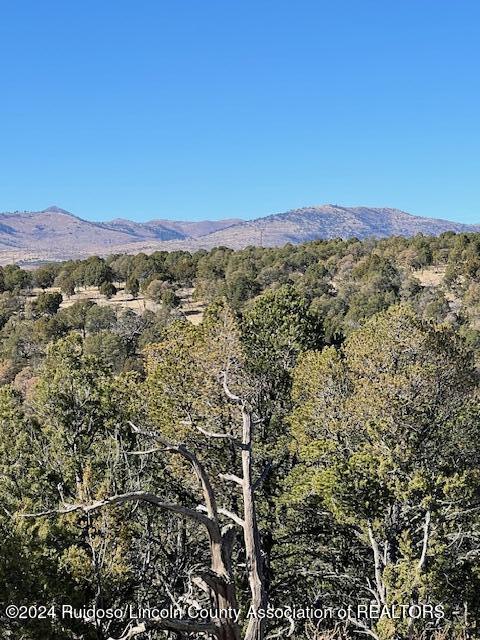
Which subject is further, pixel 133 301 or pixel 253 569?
pixel 133 301

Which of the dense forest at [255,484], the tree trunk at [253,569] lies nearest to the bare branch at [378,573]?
the dense forest at [255,484]

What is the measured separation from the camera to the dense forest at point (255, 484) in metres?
11.0

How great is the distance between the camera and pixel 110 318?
71.1 metres

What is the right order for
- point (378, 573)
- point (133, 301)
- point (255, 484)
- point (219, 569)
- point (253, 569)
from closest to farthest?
point (219, 569)
point (253, 569)
point (255, 484)
point (378, 573)
point (133, 301)

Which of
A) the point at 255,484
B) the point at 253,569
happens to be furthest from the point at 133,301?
the point at 253,569

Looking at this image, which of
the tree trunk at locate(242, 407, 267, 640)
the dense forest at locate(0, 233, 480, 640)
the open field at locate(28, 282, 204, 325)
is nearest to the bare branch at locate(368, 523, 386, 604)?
the dense forest at locate(0, 233, 480, 640)

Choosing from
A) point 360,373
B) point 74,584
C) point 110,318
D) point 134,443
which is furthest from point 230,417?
point 110,318

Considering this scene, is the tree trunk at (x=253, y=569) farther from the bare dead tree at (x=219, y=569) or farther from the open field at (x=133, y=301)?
the open field at (x=133, y=301)

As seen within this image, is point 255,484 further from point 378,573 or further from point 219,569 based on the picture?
point 378,573

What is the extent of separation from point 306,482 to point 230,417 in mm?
3162

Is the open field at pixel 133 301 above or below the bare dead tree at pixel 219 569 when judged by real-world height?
above

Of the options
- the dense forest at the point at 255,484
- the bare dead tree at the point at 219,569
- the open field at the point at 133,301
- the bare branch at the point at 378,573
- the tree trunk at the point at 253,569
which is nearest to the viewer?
the bare dead tree at the point at 219,569

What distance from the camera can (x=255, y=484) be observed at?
6914mm

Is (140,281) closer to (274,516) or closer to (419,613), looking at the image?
(274,516)
